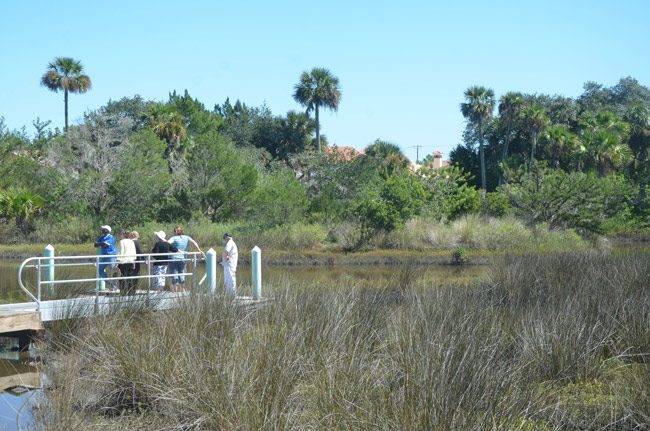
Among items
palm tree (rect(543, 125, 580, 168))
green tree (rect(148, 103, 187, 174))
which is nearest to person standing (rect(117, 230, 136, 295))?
green tree (rect(148, 103, 187, 174))

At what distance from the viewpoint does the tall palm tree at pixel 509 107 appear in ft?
213

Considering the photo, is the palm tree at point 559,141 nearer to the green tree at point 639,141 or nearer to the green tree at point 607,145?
the green tree at point 607,145

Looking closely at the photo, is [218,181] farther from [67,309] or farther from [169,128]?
[67,309]

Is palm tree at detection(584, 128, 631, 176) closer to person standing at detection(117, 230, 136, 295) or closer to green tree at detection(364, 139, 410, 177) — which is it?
green tree at detection(364, 139, 410, 177)

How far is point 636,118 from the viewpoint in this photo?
224 feet

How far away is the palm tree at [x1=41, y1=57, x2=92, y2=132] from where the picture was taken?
6875 cm

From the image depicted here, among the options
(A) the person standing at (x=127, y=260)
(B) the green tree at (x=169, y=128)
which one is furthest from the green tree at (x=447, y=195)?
(A) the person standing at (x=127, y=260)

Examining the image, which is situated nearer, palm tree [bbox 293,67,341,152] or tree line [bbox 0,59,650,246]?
tree line [bbox 0,59,650,246]

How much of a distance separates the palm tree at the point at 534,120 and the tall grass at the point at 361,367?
5159cm

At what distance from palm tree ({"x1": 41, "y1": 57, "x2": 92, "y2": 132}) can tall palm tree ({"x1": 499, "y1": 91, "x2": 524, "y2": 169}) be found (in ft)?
112

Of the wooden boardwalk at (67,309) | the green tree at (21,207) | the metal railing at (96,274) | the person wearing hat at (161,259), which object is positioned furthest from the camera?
the green tree at (21,207)

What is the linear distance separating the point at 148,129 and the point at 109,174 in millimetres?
4599

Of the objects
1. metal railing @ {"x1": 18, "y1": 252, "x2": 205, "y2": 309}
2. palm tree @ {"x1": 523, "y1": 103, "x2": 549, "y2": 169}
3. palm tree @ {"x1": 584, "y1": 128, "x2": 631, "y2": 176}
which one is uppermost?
palm tree @ {"x1": 523, "y1": 103, "x2": 549, "y2": 169}

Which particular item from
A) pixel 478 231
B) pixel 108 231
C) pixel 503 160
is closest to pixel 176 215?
pixel 478 231
